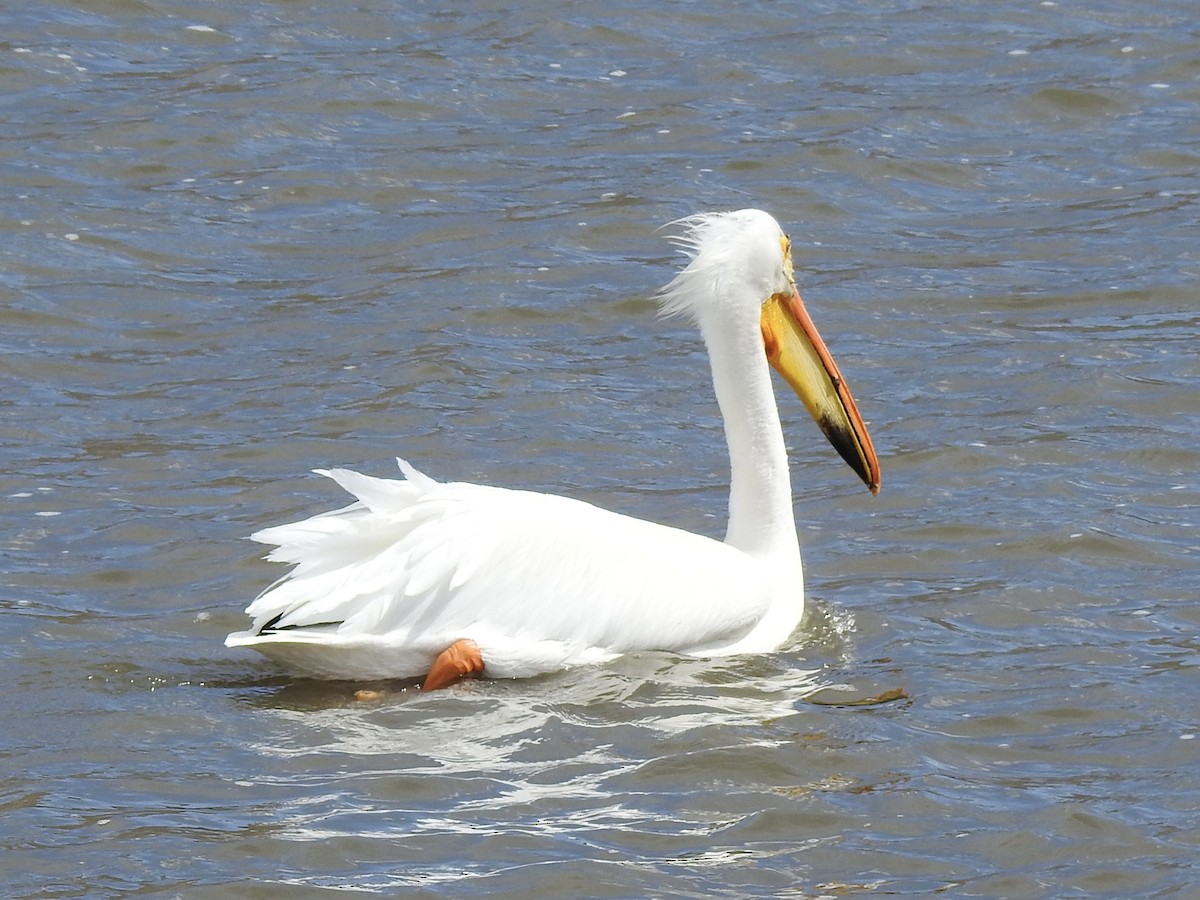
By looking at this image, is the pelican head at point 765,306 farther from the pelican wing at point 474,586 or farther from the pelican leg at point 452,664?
the pelican leg at point 452,664

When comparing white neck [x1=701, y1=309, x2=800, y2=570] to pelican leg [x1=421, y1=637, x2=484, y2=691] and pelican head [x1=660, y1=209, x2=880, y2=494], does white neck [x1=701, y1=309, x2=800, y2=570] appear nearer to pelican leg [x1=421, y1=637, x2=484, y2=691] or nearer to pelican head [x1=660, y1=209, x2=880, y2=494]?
pelican head [x1=660, y1=209, x2=880, y2=494]

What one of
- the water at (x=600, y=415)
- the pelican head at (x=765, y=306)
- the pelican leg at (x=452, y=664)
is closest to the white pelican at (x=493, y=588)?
the pelican leg at (x=452, y=664)

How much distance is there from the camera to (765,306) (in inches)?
247

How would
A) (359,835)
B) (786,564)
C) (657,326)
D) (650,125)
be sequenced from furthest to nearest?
(650,125)
(657,326)
(786,564)
(359,835)

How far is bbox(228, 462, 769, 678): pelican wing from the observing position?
17.6 ft

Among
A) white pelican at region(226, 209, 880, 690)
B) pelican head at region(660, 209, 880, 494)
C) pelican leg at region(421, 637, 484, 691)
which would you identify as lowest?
pelican leg at region(421, 637, 484, 691)

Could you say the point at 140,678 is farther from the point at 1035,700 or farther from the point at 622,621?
the point at 1035,700

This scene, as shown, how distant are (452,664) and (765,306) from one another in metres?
1.62

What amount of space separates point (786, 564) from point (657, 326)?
116 inches

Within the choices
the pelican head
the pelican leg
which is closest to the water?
the pelican leg

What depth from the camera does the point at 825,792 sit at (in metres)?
4.86

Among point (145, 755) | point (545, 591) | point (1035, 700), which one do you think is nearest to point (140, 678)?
point (145, 755)

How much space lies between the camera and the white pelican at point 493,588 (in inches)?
211

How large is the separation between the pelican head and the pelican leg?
1325 millimetres
